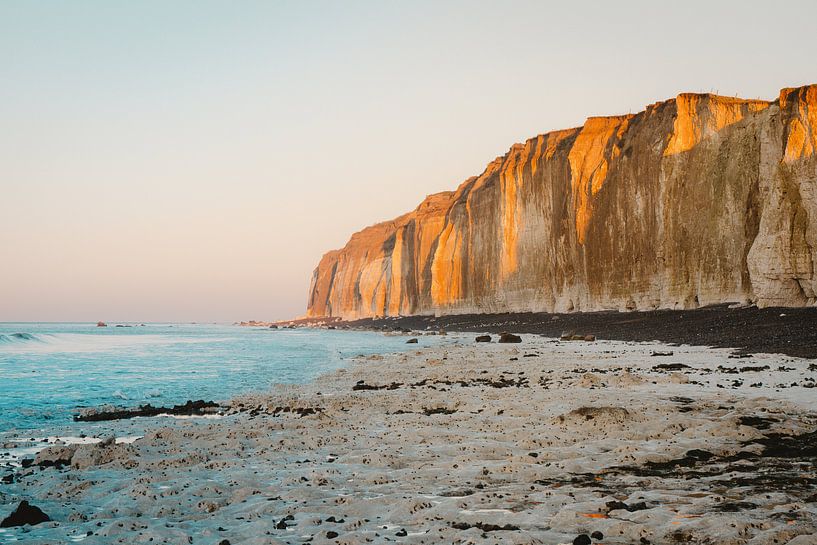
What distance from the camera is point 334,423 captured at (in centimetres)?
907

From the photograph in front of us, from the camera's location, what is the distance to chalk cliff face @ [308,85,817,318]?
2452 centimetres

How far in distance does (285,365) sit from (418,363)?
5.84 meters

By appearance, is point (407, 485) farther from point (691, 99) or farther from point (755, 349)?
point (691, 99)

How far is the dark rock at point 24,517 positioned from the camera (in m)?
4.72

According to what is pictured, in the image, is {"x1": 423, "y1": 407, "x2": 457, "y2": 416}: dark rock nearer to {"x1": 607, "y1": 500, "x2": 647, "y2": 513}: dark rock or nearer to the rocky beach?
the rocky beach

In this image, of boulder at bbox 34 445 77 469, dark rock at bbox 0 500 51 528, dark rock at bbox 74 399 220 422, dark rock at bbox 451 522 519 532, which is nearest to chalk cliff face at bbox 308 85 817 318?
dark rock at bbox 74 399 220 422

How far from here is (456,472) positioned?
6.04m

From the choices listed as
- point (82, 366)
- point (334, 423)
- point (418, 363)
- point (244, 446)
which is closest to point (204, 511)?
point (244, 446)

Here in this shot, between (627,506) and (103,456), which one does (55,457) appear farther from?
(627,506)

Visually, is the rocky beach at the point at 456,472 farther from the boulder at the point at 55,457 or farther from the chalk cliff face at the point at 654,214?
the chalk cliff face at the point at 654,214

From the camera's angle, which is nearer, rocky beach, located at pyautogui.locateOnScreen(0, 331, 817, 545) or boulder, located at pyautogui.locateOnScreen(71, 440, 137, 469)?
rocky beach, located at pyautogui.locateOnScreen(0, 331, 817, 545)

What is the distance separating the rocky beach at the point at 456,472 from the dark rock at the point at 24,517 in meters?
0.08

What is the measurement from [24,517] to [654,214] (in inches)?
1434

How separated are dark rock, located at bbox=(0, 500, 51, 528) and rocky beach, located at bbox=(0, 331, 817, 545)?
77mm
